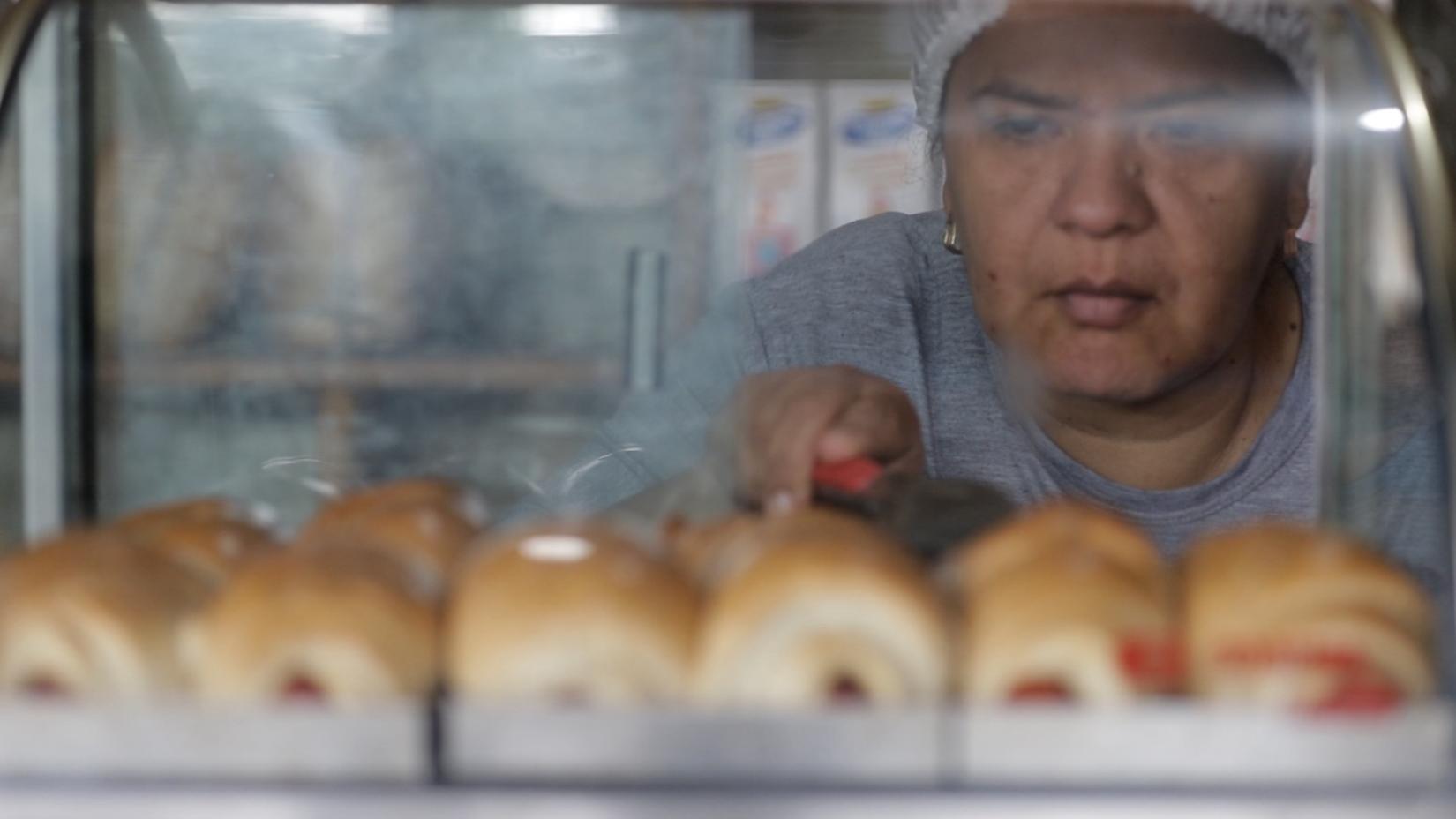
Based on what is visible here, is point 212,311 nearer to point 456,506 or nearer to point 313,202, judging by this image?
point 313,202

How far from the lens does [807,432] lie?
1.07 m

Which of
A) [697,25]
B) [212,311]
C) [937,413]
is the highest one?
[697,25]

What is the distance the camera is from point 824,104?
1.58 m

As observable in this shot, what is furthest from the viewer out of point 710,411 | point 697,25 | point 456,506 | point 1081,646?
point 710,411

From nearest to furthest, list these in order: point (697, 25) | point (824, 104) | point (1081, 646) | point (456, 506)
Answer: point (1081, 646) → point (456, 506) → point (697, 25) → point (824, 104)

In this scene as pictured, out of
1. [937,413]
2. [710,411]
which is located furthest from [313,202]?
[937,413]

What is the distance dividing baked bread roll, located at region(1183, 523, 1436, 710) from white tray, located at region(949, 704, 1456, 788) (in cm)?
2

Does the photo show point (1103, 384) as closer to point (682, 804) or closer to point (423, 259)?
point (423, 259)

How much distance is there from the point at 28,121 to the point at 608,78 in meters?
0.45

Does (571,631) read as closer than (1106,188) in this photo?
Yes

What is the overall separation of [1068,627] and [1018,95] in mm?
792

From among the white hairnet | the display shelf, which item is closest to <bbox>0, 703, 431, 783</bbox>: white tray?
the display shelf

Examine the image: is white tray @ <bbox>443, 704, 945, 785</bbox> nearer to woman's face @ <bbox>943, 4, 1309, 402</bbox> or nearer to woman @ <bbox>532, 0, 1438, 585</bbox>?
woman @ <bbox>532, 0, 1438, 585</bbox>

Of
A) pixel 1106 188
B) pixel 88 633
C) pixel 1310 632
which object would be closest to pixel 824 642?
pixel 1310 632
